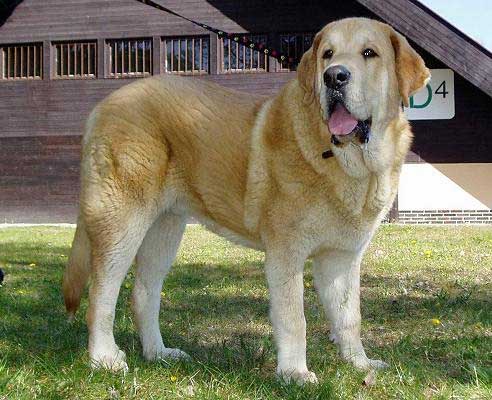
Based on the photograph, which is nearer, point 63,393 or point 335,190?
point 63,393

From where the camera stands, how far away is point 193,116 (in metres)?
3.85

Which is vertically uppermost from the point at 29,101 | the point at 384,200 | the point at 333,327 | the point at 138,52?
the point at 384,200

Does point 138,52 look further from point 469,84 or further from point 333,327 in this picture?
point 333,327

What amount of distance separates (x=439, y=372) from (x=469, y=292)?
2206 mm

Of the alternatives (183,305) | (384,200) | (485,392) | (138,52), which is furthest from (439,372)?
(138,52)

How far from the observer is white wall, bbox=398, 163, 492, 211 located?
54.6 ft

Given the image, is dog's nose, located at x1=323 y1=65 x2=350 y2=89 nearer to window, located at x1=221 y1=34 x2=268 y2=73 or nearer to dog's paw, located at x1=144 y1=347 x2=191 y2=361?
Answer: dog's paw, located at x1=144 y1=347 x2=191 y2=361

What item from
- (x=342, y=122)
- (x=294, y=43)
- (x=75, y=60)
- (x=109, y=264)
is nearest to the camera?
(x=342, y=122)

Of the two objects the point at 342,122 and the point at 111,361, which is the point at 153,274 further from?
the point at 342,122

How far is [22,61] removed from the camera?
1905 centimetres

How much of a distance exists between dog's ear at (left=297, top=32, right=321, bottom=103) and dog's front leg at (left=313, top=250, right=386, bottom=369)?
2.83ft

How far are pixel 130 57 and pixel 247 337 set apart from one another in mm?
15042

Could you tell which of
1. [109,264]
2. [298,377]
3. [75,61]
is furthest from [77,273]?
[75,61]

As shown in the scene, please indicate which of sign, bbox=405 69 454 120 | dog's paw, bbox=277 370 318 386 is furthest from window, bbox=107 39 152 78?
dog's paw, bbox=277 370 318 386
